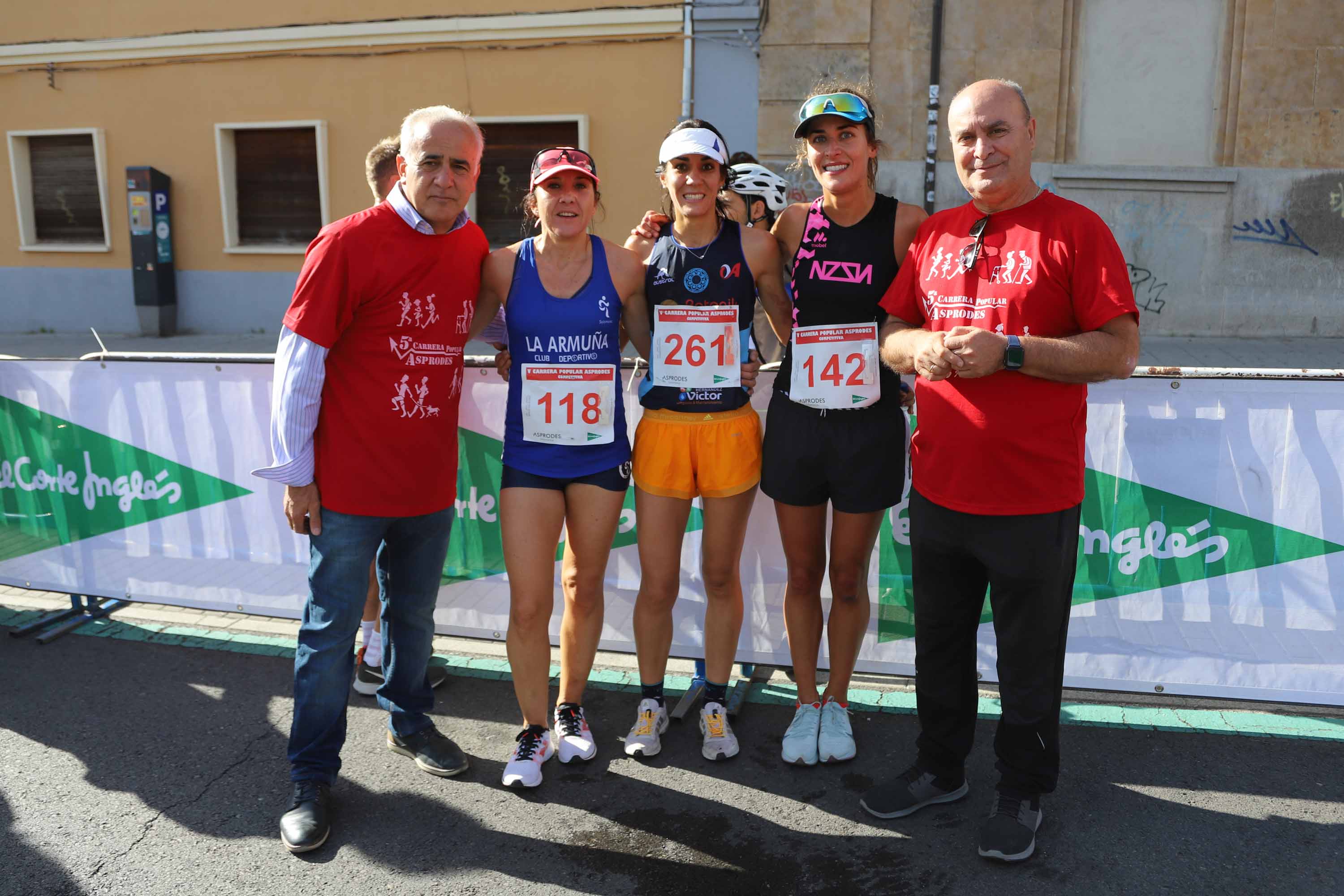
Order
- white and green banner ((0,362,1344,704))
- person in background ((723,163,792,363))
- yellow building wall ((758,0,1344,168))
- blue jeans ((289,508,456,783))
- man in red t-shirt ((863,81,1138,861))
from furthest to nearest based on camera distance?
1. yellow building wall ((758,0,1344,168))
2. person in background ((723,163,792,363))
3. white and green banner ((0,362,1344,704))
4. blue jeans ((289,508,456,783))
5. man in red t-shirt ((863,81,1138,861))

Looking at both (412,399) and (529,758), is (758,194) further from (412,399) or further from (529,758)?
(529,758)

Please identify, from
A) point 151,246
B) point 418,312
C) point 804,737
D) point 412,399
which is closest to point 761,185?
point 418,312

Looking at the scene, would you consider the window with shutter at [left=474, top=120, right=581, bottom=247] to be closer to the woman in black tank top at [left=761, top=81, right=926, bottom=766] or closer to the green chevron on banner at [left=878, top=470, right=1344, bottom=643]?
the woman in black tank top at [left=761, top=81, right=926, bottom=766]

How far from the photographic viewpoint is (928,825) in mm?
3107

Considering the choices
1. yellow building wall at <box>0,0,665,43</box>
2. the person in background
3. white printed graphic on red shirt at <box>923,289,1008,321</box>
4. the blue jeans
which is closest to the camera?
white printed graphic on red shirt at <box>923,289,1008,321</box>

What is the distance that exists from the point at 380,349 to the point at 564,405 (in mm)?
626

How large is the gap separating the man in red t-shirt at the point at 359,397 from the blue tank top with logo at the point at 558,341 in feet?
0.69

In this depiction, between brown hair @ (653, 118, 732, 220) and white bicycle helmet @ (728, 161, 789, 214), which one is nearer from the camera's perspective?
brown hair @ (653, 118, 732, 220)

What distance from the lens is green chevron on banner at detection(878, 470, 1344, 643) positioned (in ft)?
12.1

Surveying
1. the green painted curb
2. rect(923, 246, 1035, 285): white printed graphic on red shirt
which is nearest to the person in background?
rect(923, 246, 1035, 285): white printed graphic on red shirt

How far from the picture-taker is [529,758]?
133 inches

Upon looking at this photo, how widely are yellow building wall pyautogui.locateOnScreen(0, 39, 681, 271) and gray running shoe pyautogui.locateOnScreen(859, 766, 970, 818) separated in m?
10.0

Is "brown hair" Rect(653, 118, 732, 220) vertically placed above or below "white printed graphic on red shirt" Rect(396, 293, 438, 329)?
above

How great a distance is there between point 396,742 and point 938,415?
2.21 m
